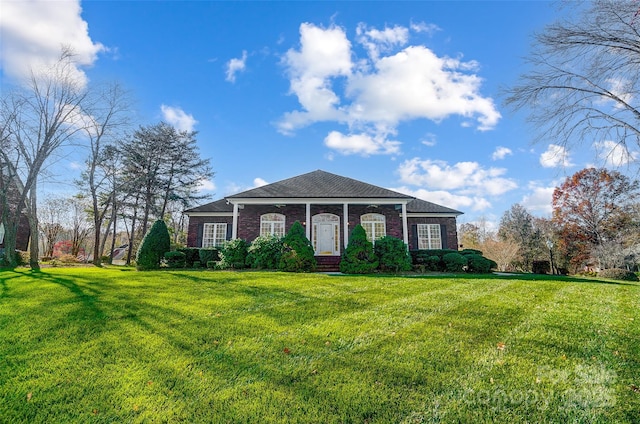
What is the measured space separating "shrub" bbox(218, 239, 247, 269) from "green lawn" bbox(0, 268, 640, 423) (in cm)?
703

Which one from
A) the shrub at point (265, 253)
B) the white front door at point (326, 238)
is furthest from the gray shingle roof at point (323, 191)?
the shrub at point (265, 253)

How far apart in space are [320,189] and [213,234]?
742 centimetres

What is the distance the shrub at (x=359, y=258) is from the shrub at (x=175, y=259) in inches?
315

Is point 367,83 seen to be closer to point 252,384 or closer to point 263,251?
point 263,251

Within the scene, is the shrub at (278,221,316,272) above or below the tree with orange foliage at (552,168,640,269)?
below

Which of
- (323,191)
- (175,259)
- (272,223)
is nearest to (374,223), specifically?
(323,191)

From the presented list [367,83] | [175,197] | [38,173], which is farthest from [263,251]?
[175,197]

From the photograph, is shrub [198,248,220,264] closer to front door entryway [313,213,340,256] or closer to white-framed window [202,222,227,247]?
white-framed window [202,222,227,247]

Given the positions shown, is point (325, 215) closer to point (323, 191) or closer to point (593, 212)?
point (323, 191)

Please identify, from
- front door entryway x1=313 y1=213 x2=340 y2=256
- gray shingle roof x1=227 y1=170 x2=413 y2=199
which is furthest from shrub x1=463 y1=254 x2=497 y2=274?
front door entryway x1=313 y1=213 x2=340 y2=256

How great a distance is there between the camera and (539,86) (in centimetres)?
859

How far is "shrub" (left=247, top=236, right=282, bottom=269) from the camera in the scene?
12.7 metres

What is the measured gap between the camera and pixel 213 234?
18734mm

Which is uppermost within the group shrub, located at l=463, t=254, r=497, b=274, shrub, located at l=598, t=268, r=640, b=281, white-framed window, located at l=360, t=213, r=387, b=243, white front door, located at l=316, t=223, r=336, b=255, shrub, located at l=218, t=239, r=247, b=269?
white-framed window, located at l=360, t=213, r=387, b=243
